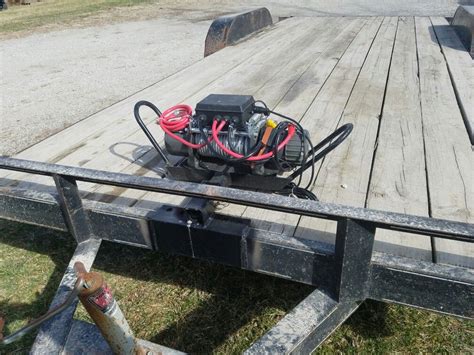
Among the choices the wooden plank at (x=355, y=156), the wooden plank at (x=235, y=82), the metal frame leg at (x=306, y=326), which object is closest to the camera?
the metal frame leg at (x=306, y=326)

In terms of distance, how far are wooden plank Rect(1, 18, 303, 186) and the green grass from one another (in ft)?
1.92

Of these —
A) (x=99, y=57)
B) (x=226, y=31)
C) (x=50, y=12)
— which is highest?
(x=226, y=31)

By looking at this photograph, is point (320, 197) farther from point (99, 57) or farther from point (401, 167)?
point (99, 57)

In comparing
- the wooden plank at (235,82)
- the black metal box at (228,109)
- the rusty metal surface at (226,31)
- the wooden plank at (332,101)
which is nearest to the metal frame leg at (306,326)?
the wooden plank at (332,101)

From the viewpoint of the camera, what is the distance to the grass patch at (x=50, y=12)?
13062mm

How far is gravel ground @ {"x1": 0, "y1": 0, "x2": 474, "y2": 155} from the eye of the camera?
18.3 feet

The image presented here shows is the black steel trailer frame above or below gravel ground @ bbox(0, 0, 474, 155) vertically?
above

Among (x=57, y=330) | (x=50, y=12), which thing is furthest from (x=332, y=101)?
(x=50, y=12)

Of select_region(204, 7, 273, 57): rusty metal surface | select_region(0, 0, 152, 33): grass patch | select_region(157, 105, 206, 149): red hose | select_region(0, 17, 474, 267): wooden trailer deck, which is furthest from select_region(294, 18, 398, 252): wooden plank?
select_region(0, 0, 152, 33): grass patch

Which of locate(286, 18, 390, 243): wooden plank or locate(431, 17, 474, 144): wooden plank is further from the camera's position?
locate(431, 17, 474, 144): wooden plank

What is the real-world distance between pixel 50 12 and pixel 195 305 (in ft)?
52.6

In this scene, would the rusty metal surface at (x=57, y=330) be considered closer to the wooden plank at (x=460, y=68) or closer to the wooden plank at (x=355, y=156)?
the wooden plank at (x=355, y=156)

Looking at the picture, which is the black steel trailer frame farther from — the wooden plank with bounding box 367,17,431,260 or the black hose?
the black hose

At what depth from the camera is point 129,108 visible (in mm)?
3594
